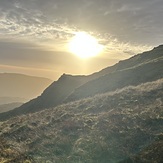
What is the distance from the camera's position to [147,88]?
4391 centimetres

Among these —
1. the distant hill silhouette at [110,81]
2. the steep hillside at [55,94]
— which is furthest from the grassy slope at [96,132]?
the steep hillside at [55,94]

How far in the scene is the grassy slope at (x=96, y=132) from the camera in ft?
79.8

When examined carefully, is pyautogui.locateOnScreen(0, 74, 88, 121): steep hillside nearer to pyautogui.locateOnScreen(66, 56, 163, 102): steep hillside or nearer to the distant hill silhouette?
the distant hill silhouette

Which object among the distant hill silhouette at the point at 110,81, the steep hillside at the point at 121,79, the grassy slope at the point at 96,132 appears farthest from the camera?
the distant hill silhouette at the point at 110,81

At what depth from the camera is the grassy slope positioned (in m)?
24.3

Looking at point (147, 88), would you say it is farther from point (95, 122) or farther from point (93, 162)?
point (93, 162)

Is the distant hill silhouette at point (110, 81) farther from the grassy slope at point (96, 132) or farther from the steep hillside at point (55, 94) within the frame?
the grassy slope at point (96, 132)

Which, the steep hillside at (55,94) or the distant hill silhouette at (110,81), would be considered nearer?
the distant hill silhouette at (110,81)

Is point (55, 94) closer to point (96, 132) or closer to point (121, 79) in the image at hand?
point (121, 79)

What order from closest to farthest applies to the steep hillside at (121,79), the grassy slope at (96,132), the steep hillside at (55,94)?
the grassy slope at (96,132) → the steep hillside at (121,79) → the steep hillside at (55,94)

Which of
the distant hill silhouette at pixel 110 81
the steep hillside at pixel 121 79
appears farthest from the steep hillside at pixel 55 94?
the steep hillside at pixel 121 79

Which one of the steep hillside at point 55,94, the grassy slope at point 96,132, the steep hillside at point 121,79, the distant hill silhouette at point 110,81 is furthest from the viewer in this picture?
the steep hillside at point 55,94

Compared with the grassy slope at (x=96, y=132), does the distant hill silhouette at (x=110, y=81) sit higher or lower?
higher

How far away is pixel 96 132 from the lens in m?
29.3
